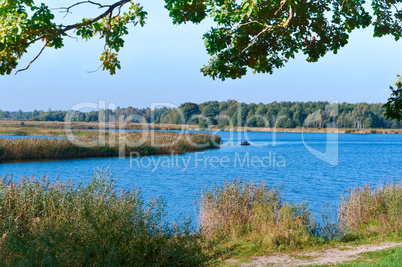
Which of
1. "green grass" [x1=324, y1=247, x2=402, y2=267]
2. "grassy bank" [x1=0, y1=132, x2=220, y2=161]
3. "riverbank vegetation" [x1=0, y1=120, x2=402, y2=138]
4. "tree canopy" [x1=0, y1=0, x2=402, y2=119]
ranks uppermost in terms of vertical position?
"tree canopy" [x1=0, y1=0, x2=402, y2=119]

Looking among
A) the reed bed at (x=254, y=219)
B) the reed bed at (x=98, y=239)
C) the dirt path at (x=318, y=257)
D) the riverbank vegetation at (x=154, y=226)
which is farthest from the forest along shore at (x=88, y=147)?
the dirt path at (x=318, y=257)

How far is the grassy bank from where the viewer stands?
3189 centimetres

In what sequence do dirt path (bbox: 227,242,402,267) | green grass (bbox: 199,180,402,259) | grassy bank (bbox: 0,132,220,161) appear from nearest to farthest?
1. dirt path (bbox: 227,242,402,267)
2. green grass (bbox: 199,180,402,259)
3. grassy bank (bbox: 0,132,220,161)

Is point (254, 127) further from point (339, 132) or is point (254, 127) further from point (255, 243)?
point (255, 243)

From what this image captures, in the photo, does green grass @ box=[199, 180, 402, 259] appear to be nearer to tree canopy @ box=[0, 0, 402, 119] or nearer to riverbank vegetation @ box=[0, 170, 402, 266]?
riverbank vegetation @ box=[0, 170, 402, 266]

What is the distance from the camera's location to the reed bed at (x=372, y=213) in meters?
10.2

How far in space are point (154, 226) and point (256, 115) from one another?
9790 cm

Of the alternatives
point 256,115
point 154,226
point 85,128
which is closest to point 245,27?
point 154,226

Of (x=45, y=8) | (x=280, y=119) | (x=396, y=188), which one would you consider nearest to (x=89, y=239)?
(x=45, y=8)

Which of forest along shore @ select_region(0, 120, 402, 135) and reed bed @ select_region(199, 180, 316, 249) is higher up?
forest along shore @ select_region(0, 120, 402, 135)

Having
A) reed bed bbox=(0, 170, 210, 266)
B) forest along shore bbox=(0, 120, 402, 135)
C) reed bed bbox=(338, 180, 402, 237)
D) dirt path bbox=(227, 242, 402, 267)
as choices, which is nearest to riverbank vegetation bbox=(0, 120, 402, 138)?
forest along shore bbox=(0, 120, 402, 135)

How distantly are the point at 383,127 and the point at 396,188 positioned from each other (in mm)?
117829

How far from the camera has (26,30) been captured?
654 centimetres

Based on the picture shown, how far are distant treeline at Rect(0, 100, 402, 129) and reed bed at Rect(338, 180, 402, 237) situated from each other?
66.9 meters
